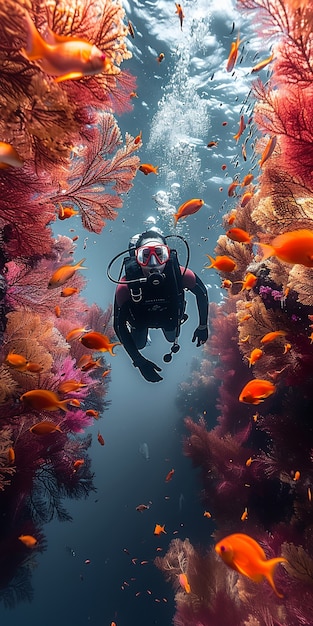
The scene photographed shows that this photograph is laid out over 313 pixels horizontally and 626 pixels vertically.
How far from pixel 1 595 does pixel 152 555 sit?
595 centimetres

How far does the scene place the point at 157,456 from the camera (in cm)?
1594

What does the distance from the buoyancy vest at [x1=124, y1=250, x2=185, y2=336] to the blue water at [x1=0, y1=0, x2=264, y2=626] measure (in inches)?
176

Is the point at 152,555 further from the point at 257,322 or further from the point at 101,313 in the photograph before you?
the point at 257,322

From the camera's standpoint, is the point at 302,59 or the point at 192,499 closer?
the point at 302,59

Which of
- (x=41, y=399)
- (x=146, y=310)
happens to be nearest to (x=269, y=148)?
(x=146, y=310)

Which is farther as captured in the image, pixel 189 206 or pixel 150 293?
pixel 150 293

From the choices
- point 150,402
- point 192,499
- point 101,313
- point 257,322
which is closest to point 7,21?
point 257,322

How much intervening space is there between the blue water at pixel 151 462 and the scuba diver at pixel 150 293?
432 cm

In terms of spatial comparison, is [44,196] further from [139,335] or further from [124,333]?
[139,335]

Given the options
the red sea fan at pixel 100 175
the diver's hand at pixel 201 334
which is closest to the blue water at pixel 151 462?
the diver's hand at pixel 201 334

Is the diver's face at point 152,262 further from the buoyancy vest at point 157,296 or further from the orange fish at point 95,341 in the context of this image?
the orange fish at point 95,341

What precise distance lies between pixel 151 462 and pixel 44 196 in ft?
47.5

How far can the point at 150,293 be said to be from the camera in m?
5.81

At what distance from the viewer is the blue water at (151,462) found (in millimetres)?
12047
